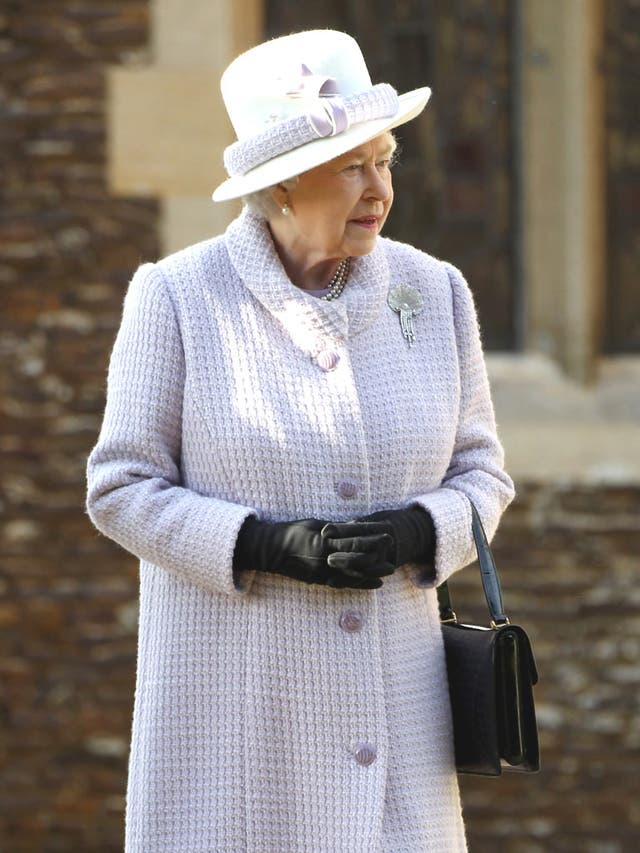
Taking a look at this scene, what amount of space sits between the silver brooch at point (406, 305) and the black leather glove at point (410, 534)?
1.06 feet

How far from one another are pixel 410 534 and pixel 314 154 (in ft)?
2.10

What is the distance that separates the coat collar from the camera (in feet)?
9.41

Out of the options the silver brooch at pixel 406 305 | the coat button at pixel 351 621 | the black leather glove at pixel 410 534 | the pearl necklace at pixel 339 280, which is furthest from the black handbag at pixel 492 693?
the pearl necklace at pixel 339 280

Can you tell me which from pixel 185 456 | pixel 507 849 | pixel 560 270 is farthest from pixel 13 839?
pixel 185 456

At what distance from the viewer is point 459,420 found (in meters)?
3.04

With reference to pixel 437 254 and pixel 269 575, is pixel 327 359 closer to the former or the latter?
pixel 269 575

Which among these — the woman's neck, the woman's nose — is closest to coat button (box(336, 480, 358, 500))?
the woman's neck

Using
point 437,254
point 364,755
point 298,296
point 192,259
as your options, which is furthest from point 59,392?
point 364,755

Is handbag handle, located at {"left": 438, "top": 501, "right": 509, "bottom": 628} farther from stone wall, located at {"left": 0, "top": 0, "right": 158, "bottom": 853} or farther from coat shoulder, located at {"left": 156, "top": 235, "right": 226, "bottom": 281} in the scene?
stone wall, located at {"left": 0, "top": 0, "right": 158, "bottom": 853}

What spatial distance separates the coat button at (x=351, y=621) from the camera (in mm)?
2801

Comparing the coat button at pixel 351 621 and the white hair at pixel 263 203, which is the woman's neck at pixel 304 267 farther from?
the coat button at pixel 351 621

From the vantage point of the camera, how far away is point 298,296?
2.87 meters

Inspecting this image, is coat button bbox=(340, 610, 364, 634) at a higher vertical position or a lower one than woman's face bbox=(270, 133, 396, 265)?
lower

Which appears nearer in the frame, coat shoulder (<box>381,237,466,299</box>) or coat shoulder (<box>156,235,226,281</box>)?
coat shoulder (<box>156,235,226,281</box>)
